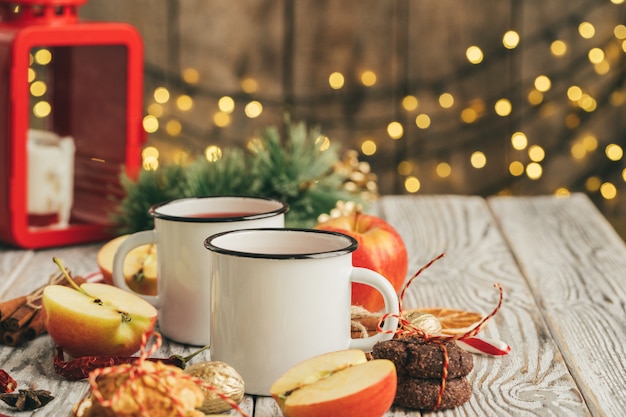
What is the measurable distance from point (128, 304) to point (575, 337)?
1.41 feet

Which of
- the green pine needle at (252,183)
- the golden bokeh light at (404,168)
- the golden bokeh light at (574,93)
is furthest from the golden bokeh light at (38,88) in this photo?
the golden bokeh light at (574,93)

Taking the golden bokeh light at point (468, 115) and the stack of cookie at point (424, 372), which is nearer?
the stack of cookie at point (424, 372)

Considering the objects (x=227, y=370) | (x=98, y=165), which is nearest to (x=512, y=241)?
(x=98, y=165)

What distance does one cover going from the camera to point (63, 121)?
4.29 feet

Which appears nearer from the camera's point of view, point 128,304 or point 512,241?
point 128,304

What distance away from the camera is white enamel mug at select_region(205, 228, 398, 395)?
72 cm

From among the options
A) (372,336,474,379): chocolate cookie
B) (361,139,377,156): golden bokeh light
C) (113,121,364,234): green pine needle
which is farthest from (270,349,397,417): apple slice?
(361,139,377,156): golden bokeh light

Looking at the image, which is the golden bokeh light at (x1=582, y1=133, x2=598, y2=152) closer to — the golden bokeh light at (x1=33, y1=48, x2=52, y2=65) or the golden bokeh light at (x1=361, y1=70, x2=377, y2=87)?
the golden bokeh light at (x1=361, y1=70, x2=377, y2=87)

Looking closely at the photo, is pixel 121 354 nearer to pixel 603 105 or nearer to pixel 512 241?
pixel 512 241

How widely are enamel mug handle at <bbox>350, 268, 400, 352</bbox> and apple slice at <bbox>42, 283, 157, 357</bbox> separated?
0.19m

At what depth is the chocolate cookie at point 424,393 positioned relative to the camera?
71 centimetres

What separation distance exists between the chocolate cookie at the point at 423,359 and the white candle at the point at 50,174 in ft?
2.30

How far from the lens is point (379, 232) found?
99 cm

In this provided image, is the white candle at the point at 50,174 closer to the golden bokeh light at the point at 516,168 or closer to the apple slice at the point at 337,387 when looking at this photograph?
the apple slice at the point at 337,387
